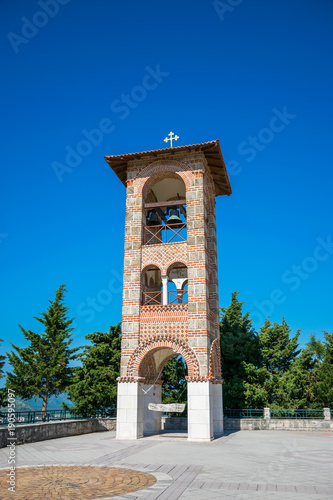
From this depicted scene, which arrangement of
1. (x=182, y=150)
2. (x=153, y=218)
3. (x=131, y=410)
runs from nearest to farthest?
(x=131, y=410)
(x=182, y=150)
(x=153, y=218)

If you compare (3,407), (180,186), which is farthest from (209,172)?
(3,407)

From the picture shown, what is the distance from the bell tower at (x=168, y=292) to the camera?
16500 mm

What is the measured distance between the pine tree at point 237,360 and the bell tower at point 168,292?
19.2 feet

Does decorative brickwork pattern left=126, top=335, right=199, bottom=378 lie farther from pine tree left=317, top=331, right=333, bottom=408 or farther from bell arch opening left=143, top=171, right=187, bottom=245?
pine tree left=317, top=331, right=333, bottom=408

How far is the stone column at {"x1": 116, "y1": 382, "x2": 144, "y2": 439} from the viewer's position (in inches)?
642

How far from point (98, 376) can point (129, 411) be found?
9.13 m

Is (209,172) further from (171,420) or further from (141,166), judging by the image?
(171,420)

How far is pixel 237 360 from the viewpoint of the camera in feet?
87.7

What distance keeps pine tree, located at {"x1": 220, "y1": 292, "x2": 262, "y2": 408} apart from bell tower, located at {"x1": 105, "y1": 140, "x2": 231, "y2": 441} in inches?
230

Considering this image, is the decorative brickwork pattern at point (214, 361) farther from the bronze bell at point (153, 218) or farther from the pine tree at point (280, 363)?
the pine tree at point (280, 363)

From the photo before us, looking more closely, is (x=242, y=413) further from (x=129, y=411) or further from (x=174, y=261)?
(x=174, y=261)

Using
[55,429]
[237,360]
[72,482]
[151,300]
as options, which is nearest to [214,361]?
[151,300]

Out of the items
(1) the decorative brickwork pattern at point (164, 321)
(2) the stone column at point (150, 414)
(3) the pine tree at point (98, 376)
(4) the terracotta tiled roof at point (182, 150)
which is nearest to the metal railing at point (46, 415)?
(3) the pine tree at point (98, 376)

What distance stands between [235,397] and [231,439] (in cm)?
885
